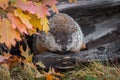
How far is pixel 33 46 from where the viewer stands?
5.33 metres

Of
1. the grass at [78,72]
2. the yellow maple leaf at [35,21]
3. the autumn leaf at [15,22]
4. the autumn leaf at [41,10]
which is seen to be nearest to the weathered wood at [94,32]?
the grass at [78,72]

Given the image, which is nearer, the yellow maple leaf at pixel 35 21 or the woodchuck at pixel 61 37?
the yellow maple leaf at pixel 35 21

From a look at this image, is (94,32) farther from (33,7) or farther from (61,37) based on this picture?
(33,7)

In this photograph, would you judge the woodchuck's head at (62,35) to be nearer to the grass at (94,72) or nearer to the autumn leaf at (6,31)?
the grass at (94,72)

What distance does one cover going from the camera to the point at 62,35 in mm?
4695

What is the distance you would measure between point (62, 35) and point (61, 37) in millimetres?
30

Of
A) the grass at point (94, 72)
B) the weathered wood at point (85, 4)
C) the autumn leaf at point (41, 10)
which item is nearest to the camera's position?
the autumn leaf at point (41, 10)

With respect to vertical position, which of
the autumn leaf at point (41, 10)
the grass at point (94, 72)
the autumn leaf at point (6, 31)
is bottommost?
the grass at point (94, 72)

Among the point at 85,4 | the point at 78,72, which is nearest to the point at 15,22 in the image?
the point at 78,72

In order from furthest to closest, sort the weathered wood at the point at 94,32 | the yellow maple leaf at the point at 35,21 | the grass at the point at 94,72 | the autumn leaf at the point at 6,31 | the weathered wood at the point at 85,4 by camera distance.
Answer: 1. the weathered wood at the point at 85,4
2. the weathered wood at the point at 94,32
3. the grass at the point at 94,72
4. the yellow maple leaf at the point at 35,21
5. the autumn leaf at the point at 6,31

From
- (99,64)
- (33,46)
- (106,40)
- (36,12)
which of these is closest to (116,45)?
(106,40)

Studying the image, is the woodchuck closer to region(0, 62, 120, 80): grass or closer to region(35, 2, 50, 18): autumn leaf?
region(0, 62, 120, 80): grass

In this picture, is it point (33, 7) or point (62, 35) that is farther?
point (62, 35)

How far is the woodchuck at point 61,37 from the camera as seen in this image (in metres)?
4.71
